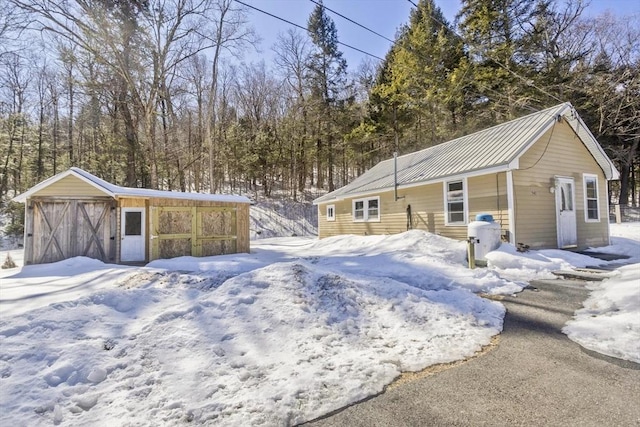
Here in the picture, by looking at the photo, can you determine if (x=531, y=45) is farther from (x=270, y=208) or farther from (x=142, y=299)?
(x=142, y=299)

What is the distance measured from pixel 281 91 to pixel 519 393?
2874cm

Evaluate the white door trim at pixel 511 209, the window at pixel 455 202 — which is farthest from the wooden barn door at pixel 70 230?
the white door trim at pixel 511 209

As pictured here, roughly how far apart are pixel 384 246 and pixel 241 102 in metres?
23.8

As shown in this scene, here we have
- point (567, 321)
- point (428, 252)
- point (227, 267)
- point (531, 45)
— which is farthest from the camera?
point (531, 45)

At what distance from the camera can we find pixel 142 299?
4297 mm

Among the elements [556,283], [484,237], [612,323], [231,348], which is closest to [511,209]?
[484,237]

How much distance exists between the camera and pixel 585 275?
645 centimetres

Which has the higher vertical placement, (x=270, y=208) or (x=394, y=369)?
(x=270, y=208)

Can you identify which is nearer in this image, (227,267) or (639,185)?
(227,267)

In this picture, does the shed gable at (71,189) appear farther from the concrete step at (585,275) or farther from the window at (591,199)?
the window at (591,199)

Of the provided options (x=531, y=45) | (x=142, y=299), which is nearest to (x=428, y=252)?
(x=142, y=299)

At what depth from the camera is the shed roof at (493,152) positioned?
9.42 metres

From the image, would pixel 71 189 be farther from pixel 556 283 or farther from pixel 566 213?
pixel 566 213

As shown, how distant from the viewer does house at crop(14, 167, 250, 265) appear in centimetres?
998
